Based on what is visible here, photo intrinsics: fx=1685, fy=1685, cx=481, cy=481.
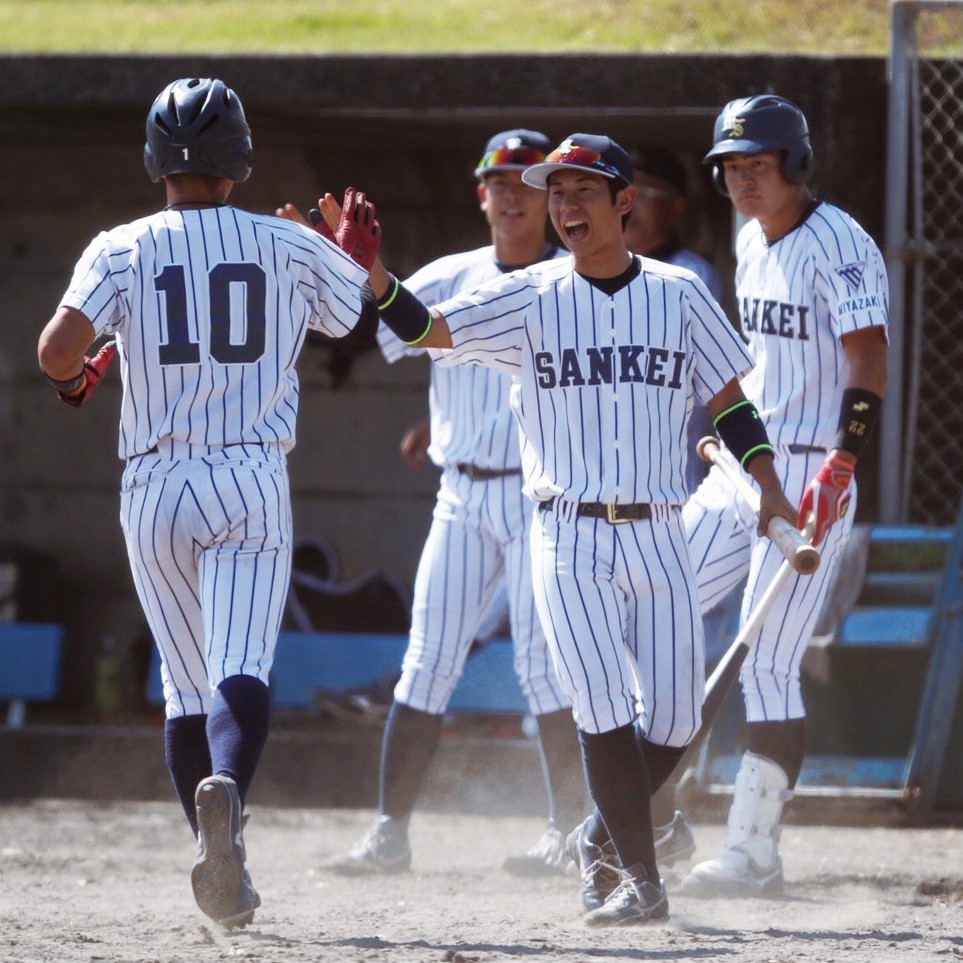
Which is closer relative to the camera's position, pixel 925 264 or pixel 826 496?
pixel 826 496

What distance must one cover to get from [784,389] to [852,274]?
34 cm

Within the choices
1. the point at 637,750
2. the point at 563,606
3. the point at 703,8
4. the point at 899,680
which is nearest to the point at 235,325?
the point at 563,606

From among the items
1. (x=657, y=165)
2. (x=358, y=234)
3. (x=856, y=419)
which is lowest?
(x=856, y=419)

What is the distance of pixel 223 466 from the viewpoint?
344 cm

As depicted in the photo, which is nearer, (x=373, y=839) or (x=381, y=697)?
(x=373, y=839)

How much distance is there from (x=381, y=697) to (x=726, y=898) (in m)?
2.34

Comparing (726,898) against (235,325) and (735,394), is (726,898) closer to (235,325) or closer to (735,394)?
(735,394)

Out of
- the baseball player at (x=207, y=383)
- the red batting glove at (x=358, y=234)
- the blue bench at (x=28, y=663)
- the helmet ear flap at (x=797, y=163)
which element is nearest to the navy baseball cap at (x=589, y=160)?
the red batting glove at (x=358, y=234)

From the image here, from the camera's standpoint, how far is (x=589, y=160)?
3.57 metres

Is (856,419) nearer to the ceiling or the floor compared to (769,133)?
nearer to the floor

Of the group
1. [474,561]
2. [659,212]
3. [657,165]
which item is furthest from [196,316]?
[657,165]

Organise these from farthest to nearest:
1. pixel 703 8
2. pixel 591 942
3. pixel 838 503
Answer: pixel 703 8
pixel 838 503
pixel 591 942

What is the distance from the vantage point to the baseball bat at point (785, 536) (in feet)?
11.5

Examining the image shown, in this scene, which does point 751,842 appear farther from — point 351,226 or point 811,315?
point 351,226
